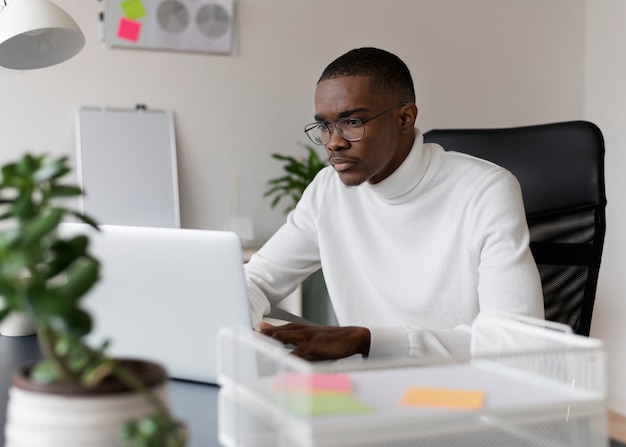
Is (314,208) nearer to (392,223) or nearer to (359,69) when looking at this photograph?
(392,223)

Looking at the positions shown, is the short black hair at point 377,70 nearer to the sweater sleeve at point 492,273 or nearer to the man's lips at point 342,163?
the man's lips at point 342,163

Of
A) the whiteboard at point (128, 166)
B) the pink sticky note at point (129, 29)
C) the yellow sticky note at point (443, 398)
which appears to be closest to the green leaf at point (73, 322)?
the yellow sticky note at point (443, 398)

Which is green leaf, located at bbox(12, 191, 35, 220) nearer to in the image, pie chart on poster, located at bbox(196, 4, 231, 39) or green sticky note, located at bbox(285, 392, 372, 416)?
green sticky note, located at bbox(285, 392, 372, 416)

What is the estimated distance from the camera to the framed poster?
10.7ft

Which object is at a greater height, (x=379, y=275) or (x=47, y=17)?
(x=47, y=17)

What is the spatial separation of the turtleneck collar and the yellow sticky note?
1.09m

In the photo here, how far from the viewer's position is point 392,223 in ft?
5.87

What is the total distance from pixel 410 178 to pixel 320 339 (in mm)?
603

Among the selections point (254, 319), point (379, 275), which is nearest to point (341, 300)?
Result: point (379, 275)

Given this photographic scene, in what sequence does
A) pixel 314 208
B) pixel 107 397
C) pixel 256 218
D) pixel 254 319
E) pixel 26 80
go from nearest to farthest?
pixel 107 397
pixel 254 319
pixel 314 208
pixel 26 80
pixel 256 218

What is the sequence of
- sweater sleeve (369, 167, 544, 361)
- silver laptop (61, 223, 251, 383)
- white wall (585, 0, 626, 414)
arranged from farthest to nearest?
white wall (585, 0, 626, 414) → sweater sleeve (369, 167, 544, 361) → silver laptop (61, 223, 251, 383)

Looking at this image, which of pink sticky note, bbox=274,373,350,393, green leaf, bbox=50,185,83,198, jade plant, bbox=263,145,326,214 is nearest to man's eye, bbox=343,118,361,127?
pink sticky note, bbox=274,373,350,393

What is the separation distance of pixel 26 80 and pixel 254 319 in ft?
6.28

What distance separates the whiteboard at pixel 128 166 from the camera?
3.21m
